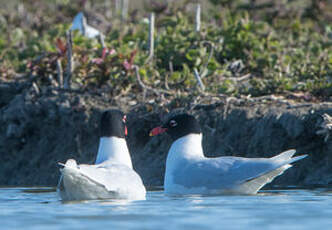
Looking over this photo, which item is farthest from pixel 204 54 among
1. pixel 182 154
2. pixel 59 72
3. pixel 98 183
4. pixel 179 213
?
pixel 179 213

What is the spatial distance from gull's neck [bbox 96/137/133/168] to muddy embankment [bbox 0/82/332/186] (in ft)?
5.08

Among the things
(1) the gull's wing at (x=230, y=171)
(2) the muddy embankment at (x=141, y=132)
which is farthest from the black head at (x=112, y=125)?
(2) the muddy embankment at (x=141, y=132)

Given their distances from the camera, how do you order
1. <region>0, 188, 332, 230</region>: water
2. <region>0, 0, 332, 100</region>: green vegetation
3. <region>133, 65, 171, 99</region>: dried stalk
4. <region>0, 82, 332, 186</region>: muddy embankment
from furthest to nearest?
<region>0, 0, 332, 100</region>: green vegetation
<region>133, 65, 171, 99</region>: dried stalk
<region>0, 82, 332, 186</region>: muddy embankment
<region>0, 188, 332, 230</region>: water

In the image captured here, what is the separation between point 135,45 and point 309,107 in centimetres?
395

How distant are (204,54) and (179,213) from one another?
21.2ft

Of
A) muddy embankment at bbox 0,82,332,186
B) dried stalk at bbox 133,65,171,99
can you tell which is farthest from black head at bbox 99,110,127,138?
dried stalk at bbox 133,65,171,99

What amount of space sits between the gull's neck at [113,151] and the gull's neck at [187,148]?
56 cm

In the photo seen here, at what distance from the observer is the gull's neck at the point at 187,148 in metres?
9.18

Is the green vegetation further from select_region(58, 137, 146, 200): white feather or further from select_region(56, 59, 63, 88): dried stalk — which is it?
select_region(58, 137, 146, 200): white feather

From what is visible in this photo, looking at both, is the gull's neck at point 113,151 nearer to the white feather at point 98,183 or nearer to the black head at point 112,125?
the black head at point 112,125

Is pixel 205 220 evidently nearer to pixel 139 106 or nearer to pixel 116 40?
pixel 139 106

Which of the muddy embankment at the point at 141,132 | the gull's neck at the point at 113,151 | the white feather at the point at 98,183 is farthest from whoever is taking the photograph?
the muddy embankment at the point at 141,132

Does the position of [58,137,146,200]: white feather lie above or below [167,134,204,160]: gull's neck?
below

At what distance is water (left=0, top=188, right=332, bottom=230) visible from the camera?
581 centimetres
